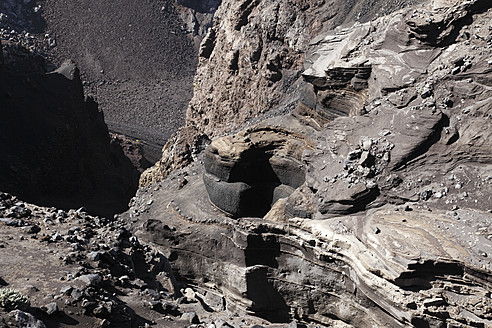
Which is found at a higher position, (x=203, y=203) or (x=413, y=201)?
(x=413, y=201)

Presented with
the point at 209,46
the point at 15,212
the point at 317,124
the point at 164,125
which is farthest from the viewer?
the point at 164,125

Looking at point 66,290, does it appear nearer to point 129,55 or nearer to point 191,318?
point 191,318

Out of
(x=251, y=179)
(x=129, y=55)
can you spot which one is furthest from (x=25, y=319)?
(x=129, y=55)

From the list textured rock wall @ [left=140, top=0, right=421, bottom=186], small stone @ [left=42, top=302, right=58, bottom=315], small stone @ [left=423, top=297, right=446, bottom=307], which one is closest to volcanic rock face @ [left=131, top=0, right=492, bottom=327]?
small stone @ [left=423, top=297, right=446, bottom=307]

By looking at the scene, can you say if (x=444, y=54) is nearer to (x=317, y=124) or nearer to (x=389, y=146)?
(x=389, y=146)

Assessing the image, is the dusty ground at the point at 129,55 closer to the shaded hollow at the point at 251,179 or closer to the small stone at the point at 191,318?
the shaded hollow at the point at 251,179

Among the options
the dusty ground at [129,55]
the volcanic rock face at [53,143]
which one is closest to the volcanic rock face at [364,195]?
the volcanic rock face at [53,143]

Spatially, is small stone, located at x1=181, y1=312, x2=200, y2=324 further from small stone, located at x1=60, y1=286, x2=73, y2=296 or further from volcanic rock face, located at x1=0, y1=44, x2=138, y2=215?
volcanic rock face, located at x1=0, y1=44, x2=138, y2=215

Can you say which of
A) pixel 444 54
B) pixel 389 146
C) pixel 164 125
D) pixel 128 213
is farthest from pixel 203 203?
pixel 164 125
